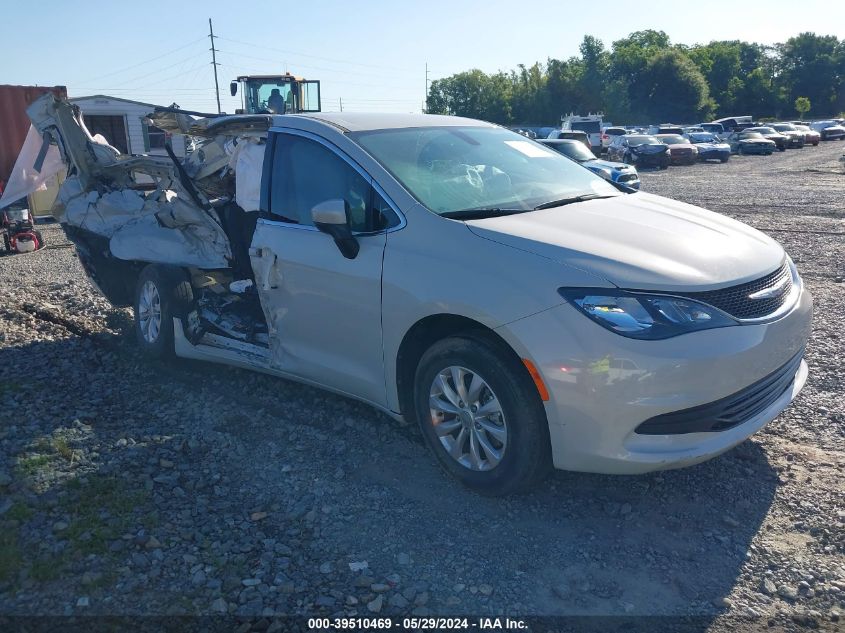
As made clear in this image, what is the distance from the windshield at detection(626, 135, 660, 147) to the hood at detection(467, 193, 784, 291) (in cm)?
2822

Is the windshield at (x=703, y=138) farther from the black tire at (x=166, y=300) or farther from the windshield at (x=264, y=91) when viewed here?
the black tire at (x=166, y=300)

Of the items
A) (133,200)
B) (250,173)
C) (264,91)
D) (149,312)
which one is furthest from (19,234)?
(250,173)

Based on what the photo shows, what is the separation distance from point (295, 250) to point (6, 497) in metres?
2.05

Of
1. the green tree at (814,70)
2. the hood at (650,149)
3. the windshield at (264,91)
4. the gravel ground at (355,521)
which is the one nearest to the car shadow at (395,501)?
the gravel ground at (355,521)

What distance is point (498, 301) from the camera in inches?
132

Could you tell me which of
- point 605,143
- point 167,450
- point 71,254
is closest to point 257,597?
point 167,450

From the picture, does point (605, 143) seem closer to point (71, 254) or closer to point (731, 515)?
point (71, 254)

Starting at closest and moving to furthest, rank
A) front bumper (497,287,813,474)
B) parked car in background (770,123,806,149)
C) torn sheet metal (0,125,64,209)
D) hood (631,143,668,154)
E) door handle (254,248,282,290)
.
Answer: front bumper (497,287,813,474)
door handle (254,248,282,290)
torn sheet metal (0,125,64,209)
hood (631,143,668,154)
parked car in background (770,123,806,149)

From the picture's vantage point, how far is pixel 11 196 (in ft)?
26.0

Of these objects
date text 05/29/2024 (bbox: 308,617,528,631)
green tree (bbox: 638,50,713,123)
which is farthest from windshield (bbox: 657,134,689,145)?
green tree (bbox: 638,50,713,123)

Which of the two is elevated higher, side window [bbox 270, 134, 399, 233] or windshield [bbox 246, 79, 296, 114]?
windshield [bbox 246, 79, 296, 114]

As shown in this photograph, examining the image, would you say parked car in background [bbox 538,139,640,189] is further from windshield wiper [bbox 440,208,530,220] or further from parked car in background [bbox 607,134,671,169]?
parked car in background [bbox 607,134,671,169]

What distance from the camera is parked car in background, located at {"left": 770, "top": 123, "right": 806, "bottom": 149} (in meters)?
45.0

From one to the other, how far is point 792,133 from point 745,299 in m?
48.5
